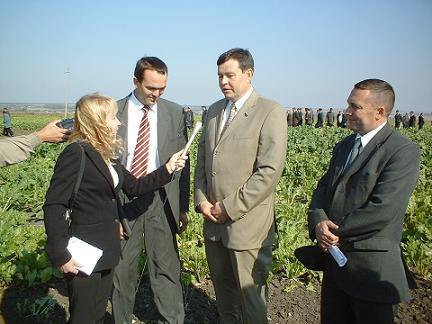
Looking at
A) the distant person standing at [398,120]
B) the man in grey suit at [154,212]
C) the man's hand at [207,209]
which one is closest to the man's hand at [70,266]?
the man in grey suit at [154,212]

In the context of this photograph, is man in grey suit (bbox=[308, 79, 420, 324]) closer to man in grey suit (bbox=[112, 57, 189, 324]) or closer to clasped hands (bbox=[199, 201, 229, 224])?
clasped hands (bbox=[199, 201, 229, 224])

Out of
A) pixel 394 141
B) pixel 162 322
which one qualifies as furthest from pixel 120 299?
pixel 394 141

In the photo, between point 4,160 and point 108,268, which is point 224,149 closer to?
point 108,268

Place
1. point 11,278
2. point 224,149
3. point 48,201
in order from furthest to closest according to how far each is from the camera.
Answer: point 11,278 → point 224,149 → point 48,201

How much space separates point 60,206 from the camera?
91.3 inches

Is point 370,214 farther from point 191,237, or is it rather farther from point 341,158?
point 191,237

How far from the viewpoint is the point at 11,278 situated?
A: 408cm

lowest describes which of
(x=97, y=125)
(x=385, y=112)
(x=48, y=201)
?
(x=48, y=201)

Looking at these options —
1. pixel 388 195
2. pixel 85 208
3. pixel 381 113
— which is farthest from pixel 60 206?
pixel 381 113

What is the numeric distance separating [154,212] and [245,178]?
97 cm

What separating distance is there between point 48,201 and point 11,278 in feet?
7.81

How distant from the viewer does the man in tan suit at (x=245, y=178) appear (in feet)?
9.47

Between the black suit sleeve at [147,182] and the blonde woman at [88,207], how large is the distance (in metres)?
0.43

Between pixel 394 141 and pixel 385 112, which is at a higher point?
pixel 385 112
